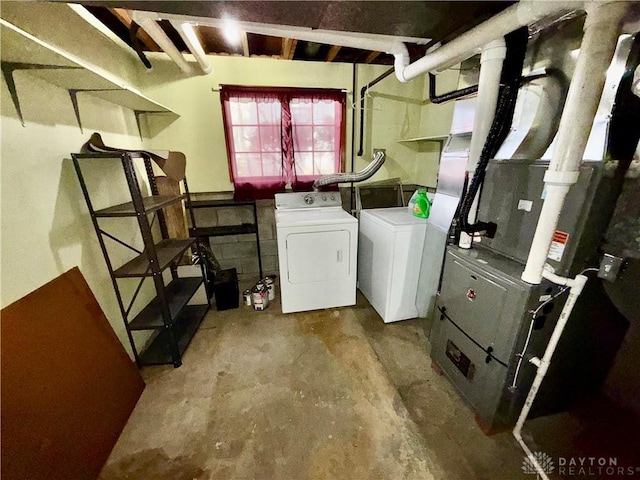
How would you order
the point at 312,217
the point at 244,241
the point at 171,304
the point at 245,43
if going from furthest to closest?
1. the point at 244,241
2. the point at 312,217
3. the point at 245,43
4. the point at 171,304

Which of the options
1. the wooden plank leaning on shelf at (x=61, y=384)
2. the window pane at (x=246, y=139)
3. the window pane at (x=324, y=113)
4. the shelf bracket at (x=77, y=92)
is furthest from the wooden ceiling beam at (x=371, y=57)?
the wooden plank leaning on shelf at (x=61, y=384)

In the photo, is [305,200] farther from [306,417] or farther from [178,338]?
[306,417]

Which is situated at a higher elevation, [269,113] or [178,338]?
[269,113]

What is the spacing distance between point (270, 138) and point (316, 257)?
1.56 m

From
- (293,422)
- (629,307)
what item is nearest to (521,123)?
(629,307)

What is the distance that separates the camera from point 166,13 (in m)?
1.47

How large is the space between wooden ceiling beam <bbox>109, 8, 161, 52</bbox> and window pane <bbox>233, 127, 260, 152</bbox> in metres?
1.02

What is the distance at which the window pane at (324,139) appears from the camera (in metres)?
3.12

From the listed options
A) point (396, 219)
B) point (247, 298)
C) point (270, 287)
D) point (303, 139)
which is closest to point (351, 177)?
point (303, 139)

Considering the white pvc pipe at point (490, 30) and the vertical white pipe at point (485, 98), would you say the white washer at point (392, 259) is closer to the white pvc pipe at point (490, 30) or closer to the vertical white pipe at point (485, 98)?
the vertical white pipe at point (485, 98)

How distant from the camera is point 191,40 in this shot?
6.53 ft

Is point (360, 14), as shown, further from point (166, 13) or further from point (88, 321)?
point (88, 321)

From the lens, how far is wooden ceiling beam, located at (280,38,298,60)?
247 centimetres

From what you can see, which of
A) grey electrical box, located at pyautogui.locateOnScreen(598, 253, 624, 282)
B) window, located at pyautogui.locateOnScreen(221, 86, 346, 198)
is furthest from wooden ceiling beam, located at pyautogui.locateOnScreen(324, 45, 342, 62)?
grey electrical box, located at pyautogui.locateOnScreen(598, 253, 624, 282)
